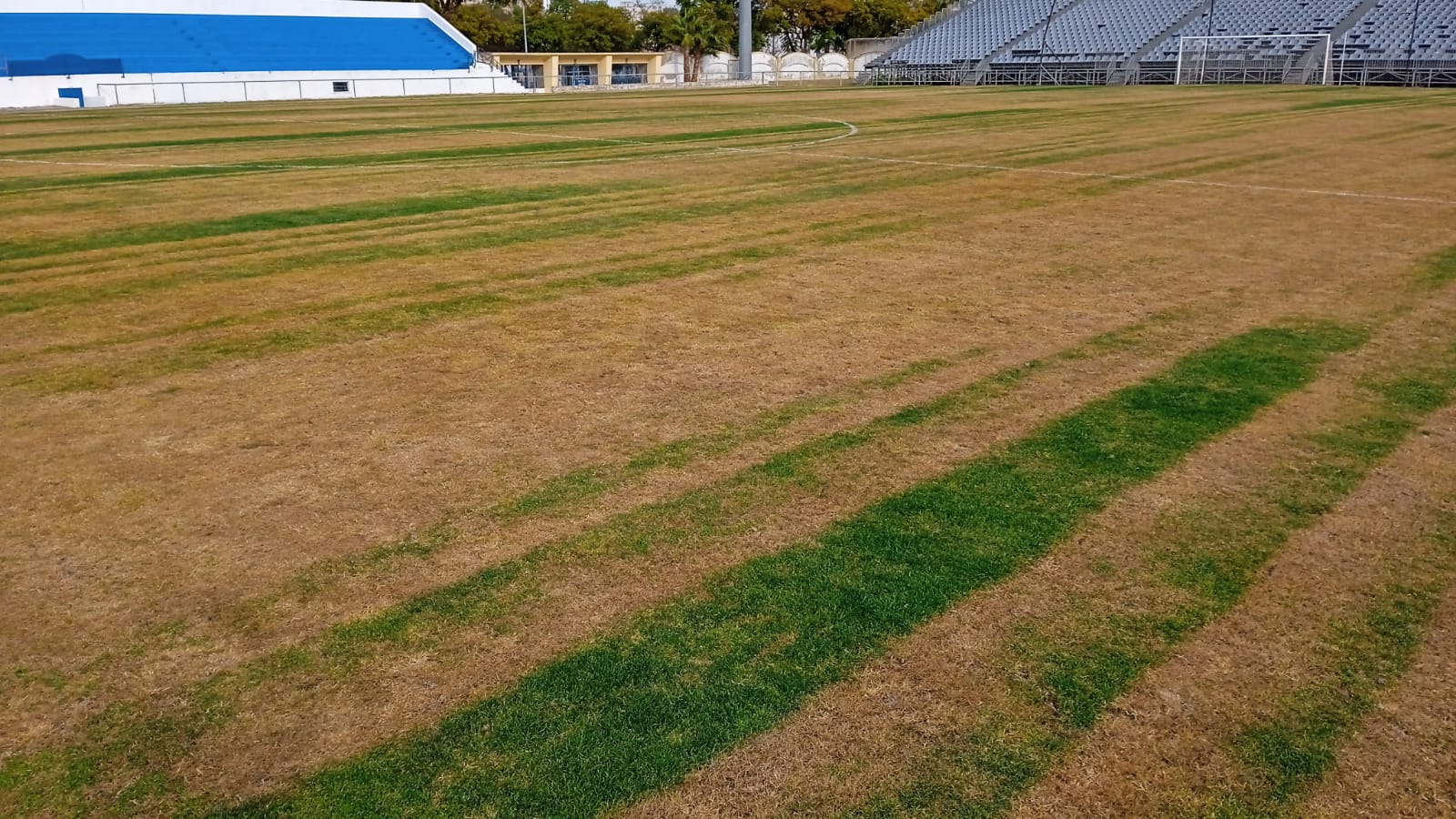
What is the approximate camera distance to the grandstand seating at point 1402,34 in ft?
144

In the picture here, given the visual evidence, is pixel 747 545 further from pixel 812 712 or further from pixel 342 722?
pixel 342 722

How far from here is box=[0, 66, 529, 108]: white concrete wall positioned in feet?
158

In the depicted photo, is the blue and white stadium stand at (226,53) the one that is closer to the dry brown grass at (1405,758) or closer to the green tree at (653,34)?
the green tree at (653,34)

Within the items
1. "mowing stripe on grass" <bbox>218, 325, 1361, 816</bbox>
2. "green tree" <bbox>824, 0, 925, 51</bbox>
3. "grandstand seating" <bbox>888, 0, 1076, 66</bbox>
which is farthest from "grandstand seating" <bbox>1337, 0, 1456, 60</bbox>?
"mowing stripe on grass" <bbox>218, 325, 1361, 816</bbox>

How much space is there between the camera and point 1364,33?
46.6m

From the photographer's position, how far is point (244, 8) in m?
62.3

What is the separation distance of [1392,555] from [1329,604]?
0.57 metres

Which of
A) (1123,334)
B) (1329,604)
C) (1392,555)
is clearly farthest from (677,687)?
(1123,334)

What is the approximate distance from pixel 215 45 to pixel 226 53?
0.91 meters

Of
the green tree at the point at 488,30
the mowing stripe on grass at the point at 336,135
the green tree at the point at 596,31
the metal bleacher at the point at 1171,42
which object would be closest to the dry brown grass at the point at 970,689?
the mowing stripe on grass at the point at 336,135

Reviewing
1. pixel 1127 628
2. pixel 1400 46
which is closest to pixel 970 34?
pixel 1400 46

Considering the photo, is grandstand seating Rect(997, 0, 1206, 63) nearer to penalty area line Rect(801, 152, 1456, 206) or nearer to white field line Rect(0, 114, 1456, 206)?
white field line Rect(0, 114, 1456, 206)

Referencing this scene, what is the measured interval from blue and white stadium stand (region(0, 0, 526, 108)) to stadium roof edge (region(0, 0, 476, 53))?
0.05 m

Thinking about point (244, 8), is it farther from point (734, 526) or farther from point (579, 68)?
point (734, 526)
